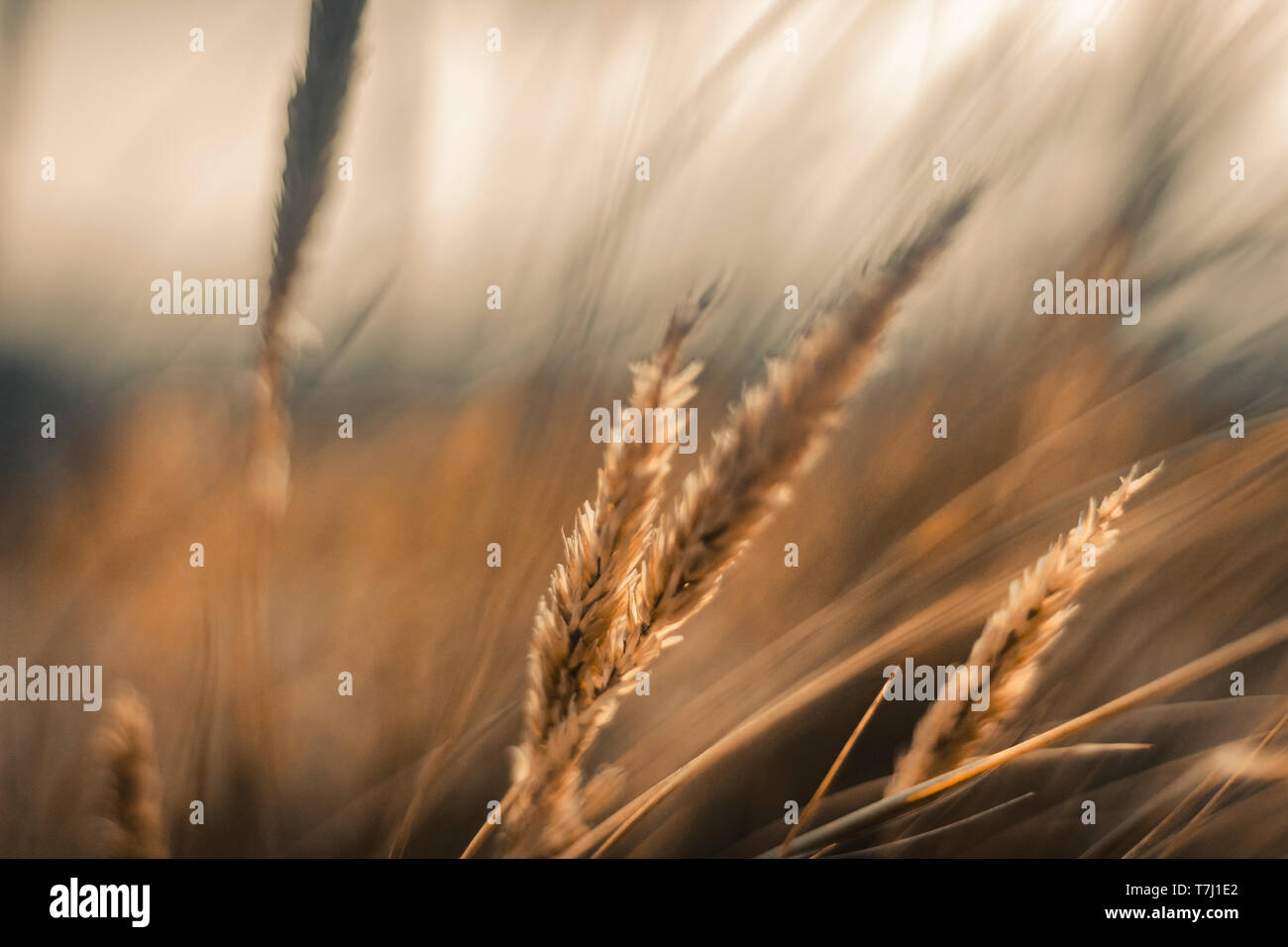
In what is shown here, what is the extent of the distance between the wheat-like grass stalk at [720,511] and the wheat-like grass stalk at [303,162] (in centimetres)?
36

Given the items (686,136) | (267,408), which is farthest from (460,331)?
(686,136)

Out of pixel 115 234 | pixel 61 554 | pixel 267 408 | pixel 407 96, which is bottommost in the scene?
pixel 61 554

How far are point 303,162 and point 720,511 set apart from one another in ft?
1.56

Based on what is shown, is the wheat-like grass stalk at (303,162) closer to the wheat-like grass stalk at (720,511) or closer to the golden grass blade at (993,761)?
the wheat-like grass stalk at (720,511)

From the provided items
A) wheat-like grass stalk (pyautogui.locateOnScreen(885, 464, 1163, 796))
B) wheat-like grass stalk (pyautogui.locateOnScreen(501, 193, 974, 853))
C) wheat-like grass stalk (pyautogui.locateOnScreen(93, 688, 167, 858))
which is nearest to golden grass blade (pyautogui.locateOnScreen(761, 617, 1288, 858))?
wheat-like grass stalk (pyautogui.locateOnScreen(885, 464, 1163, 796))

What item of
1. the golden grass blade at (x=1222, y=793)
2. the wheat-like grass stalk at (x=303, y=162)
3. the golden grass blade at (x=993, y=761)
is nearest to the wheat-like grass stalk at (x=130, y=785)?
the wheat-like grass stalk at (x=303, y=162)

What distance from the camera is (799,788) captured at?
0.85m

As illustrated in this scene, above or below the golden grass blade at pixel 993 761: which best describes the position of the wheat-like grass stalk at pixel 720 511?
above

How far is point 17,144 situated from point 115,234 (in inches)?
5.4

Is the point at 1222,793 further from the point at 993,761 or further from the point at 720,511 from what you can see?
the point at 720,511

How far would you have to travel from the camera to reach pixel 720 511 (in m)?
0.58

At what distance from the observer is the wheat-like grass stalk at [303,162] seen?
0.68 metres

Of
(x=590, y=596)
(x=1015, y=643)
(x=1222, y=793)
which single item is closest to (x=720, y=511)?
(x=590, y=596)

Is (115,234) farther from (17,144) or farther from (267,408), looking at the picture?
(267,408)
